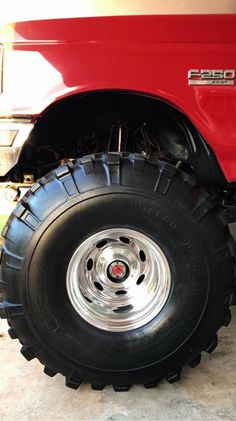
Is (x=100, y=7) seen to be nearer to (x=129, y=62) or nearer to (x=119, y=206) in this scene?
(x=129, y=62)

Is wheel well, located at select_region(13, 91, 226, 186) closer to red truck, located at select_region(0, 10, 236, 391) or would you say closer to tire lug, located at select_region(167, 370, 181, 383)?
red truck, located at select_region(0, 10, 236, 391)

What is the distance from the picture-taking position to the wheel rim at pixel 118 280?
7.00ft

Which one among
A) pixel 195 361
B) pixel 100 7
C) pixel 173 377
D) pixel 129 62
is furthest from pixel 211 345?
pixel 100 7

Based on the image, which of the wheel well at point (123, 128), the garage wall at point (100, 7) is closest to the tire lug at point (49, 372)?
the wheel well at point (123, 128)

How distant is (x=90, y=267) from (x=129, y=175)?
0.52 meters

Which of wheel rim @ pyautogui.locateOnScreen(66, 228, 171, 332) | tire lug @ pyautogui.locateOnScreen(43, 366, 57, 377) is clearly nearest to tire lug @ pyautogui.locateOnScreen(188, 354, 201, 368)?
wheel rim @ pyautogui.locateOnScreen(66, 228, 171, 332)

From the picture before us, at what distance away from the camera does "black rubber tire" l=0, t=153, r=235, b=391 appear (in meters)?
2.01

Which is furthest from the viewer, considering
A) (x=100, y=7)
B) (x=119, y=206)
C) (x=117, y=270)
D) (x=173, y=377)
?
(x=100, y=7)

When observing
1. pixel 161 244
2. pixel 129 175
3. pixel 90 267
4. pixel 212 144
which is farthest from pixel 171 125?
pixel 90 267

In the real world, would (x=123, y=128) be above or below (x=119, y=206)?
above

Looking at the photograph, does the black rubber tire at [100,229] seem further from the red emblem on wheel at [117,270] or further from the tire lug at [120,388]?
the red emblem on wheel at [117,270]

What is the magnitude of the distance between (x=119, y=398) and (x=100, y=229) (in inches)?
30.7

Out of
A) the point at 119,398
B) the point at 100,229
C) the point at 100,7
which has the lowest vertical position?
the point at 119,398

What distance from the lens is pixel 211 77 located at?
2.06 metres
